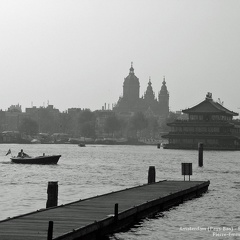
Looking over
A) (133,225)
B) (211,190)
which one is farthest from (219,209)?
(211,190)

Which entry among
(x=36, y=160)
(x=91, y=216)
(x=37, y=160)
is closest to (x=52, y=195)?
(x=91, y=216)

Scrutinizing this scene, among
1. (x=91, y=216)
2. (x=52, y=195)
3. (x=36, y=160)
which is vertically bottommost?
(x=91, y=216)

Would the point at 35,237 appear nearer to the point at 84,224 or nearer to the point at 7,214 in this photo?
the point at 84,224

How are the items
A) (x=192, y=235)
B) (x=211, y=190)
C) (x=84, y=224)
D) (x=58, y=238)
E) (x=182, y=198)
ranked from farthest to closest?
(x=211, y=190) → (x=182, y=198) → (x=192, y=235) → (x=84, y=224) → (x=58, y=238)

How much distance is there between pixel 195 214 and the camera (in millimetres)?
47469

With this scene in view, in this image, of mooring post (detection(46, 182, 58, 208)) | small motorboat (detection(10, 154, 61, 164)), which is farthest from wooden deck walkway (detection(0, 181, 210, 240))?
small motorboat (detection(10, 154, 61, 164))

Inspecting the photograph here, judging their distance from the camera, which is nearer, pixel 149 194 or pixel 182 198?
pixel 149 194

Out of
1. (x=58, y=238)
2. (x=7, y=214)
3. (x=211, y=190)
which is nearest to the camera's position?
(x=58, y=238)

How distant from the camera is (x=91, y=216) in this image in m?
38.2

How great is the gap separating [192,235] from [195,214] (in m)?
8.65

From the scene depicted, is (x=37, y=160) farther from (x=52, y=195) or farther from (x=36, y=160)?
(x=52, y=195)

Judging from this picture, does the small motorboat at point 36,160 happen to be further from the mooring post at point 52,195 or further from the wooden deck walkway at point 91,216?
the mooring post at point 52,195

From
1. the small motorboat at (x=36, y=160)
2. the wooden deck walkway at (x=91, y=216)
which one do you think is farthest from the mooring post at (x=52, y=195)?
the small motorboat at (x=36, y=160)

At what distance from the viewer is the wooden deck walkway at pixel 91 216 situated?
108ft
